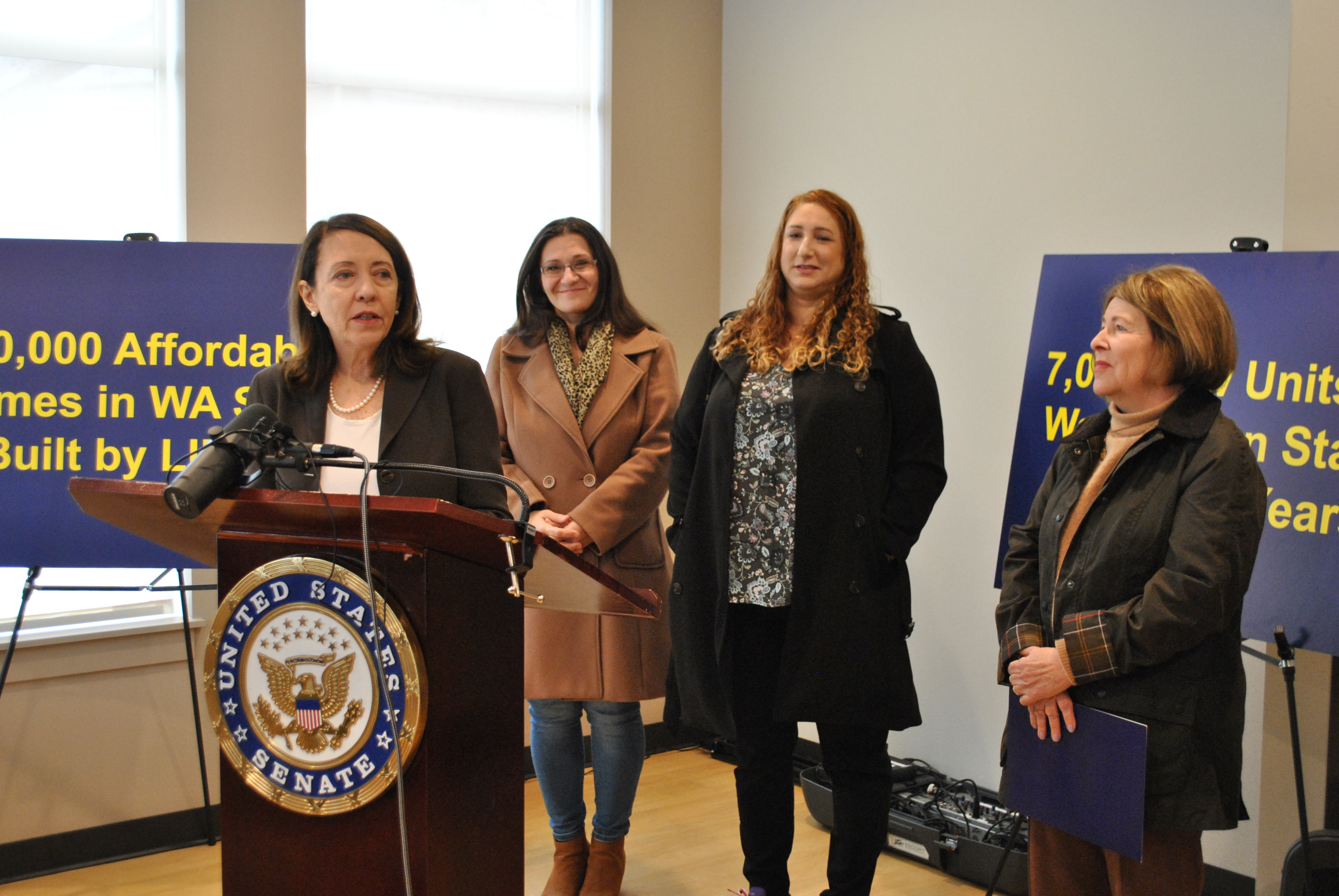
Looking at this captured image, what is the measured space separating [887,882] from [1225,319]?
1777 millimetres

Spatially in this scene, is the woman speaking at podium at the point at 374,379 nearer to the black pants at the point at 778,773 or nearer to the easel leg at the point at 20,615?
the black pants at the point at 778,773

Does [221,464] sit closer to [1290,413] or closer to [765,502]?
[765,502]

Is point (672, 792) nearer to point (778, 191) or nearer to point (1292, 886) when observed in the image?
point (1292, 886)

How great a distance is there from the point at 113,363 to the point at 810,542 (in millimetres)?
1757

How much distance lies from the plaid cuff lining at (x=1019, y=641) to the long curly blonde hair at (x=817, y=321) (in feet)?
2.02

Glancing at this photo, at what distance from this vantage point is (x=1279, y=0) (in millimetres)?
2602

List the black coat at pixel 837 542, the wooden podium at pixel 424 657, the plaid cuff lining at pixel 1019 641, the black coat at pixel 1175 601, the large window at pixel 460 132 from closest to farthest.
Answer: the wooden podium at pixel 424 657 → the black coat at pixel 1175 601 → the plaid cuff lining at pixel 1019 641 → the black coat at pixel 837 542 → the large window at pixel 460 132

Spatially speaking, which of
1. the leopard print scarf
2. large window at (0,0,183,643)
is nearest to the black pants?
the leopard print scarf

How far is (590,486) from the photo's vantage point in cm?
264

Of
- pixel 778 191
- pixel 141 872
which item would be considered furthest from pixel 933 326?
pixel 141 872

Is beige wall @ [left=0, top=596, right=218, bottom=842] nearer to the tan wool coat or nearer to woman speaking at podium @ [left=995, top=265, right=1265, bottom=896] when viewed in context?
the tan wool coat

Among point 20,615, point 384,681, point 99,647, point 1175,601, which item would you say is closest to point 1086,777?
point 1175,601

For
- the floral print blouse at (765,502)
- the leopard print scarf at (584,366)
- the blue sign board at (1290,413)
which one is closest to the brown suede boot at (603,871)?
the floral print blouse at (765,502)

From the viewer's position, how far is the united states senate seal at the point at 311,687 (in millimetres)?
1288
